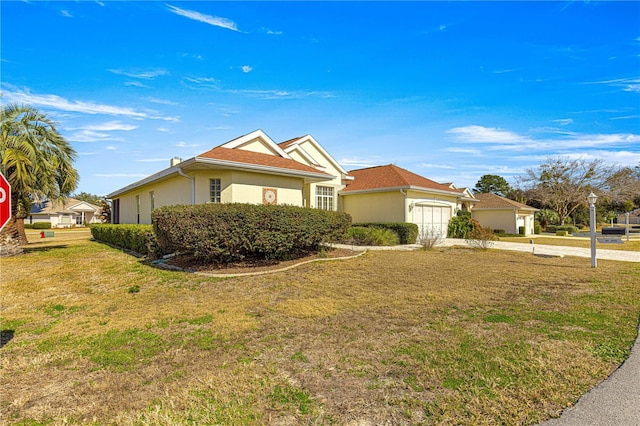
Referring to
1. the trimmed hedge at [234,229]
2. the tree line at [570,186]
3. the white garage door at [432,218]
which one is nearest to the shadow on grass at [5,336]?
the trimmed hedge at [234,229]

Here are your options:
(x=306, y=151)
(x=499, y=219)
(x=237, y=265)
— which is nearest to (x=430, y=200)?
(x=306, y=151)

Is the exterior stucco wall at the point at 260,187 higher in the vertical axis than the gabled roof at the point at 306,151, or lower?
lower

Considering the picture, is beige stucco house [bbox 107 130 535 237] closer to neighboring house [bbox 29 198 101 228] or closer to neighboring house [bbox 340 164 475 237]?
neighboring house [bbox 340 164 475 237]

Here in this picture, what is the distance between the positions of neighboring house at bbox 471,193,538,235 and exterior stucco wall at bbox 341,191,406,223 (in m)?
15.9

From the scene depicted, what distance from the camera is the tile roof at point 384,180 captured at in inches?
785

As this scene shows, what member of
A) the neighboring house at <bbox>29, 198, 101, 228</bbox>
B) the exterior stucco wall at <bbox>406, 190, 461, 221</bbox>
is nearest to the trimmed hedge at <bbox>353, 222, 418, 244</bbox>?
the exterior stucco wall at <bbox>406, 190, 461, 221</bbox>

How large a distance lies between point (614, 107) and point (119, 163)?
92.2 ft

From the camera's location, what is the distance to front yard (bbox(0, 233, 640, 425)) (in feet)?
9.43

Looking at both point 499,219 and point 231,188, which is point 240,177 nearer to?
point 231,188

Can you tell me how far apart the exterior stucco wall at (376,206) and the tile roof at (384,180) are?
566mm

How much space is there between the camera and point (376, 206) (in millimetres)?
20891

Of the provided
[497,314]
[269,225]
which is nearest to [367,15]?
[269,225]

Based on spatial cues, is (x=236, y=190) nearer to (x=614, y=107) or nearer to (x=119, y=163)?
(x=119, y=163)

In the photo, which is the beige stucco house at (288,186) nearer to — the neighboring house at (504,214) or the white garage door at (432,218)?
the white garage door at (432,218)
